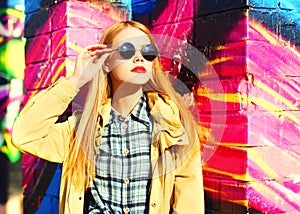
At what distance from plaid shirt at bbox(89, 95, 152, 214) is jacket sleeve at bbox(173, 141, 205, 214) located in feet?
0.41

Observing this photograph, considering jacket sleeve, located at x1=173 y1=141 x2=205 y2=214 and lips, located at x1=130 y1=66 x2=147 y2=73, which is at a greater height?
lips, located at x1=130 y1=66 x2=147 y2=73

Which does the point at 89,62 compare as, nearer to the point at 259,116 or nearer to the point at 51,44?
the point at 259,116

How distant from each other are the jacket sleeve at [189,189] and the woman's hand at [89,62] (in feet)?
1.62

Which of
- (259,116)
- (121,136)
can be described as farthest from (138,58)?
(259,116)

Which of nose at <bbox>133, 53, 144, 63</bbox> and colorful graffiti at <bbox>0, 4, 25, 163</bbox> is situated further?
colorful graffiti at <bbox>0, 4, 25, 163</bbox>

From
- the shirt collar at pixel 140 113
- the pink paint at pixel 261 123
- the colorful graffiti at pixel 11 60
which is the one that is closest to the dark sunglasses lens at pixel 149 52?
the shirt collar at pixel 140 113

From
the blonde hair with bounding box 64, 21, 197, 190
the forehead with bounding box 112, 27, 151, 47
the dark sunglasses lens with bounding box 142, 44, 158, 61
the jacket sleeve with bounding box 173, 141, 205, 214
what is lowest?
the jacket sleeve with bounding box 173, 141, 205, 214

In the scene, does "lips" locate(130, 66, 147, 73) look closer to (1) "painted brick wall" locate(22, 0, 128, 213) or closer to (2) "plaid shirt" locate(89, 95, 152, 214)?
(2) "plaid shirt" locate(89, 95, 152, 214)

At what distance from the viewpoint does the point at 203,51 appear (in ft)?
7.93

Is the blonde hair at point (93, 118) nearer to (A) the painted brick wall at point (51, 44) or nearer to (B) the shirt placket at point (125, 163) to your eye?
(B) the shirt placket at point (125, 163)

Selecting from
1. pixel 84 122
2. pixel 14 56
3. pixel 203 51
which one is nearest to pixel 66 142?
pixel 84 122

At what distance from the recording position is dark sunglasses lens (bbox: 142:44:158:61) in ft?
6.49

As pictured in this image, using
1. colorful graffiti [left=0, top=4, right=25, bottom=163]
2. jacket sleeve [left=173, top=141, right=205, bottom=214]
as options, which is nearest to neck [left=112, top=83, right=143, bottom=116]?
jacket sleeve [left=173, top=141, right=205, bottom=214]

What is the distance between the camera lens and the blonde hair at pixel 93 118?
2.13 meters
